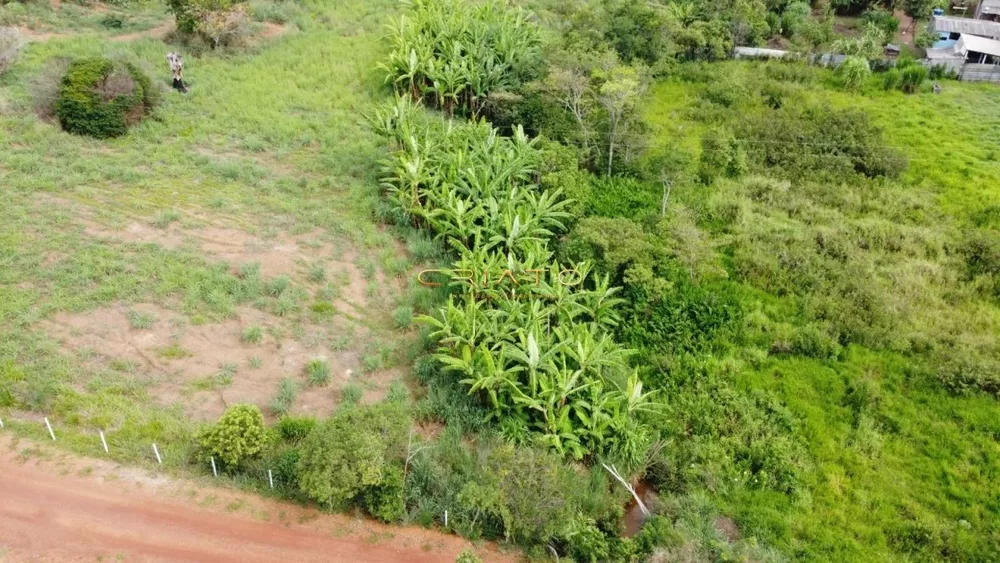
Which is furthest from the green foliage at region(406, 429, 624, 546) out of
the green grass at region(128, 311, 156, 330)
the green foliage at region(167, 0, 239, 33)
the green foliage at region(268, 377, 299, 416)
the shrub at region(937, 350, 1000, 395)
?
the green foliage at region(167, 0, 239, 33)

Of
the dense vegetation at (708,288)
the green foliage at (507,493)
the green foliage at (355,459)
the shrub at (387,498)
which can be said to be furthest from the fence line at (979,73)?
the shrub at (387,498)

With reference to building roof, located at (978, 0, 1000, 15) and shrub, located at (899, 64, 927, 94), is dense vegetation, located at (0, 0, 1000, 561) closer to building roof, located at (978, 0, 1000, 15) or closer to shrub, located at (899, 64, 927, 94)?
shrub, located at (899, 64, 927, 94)

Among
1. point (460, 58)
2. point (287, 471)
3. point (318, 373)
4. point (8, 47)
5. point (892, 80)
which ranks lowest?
point (287, 471)

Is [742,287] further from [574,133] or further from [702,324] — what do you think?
[574,133]

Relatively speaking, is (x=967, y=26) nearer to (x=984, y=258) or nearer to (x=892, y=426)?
(x=984, y=258)

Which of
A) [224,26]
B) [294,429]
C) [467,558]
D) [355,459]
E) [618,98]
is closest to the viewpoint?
[467,558]

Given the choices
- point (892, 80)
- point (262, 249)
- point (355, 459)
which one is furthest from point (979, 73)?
point (355, 459)

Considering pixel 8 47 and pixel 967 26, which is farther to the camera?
pixel 967 26

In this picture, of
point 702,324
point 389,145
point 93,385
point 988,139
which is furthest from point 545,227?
point 988,139
